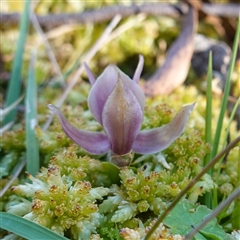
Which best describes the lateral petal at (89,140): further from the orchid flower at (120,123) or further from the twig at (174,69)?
the twig at (174,69)

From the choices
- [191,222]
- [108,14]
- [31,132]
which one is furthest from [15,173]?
[108,14]

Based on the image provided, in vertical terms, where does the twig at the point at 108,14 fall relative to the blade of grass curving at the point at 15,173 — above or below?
above

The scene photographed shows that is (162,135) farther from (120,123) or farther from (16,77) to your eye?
(16,77)

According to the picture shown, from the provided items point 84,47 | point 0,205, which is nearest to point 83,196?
point 0,205

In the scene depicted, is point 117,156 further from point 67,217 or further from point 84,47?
point 84,47

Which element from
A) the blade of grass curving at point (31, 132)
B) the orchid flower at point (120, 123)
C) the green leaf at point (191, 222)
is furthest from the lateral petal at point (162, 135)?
the blade of grass curving at point (31, 132)

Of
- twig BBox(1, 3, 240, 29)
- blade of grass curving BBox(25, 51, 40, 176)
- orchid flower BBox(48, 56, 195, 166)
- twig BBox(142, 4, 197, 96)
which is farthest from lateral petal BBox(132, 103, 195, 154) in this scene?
twig BBox(1, 3, 240, 29)

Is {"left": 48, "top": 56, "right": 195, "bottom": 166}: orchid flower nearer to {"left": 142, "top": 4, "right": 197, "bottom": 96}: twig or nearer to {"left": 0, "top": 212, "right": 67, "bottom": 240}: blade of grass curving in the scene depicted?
{"left": 0, "top": 212, "right": 67, "bottom": 240}: blade of grass curving
